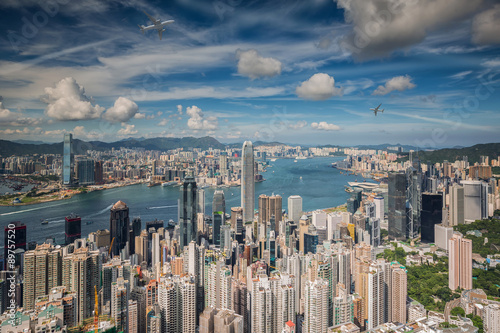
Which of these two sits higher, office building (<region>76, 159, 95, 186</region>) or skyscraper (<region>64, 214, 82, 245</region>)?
office building (<region>76, 159, 95, 186</region>)

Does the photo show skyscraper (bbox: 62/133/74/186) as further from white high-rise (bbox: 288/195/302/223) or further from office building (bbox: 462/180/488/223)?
office building (bbox: 462/180/488/223)

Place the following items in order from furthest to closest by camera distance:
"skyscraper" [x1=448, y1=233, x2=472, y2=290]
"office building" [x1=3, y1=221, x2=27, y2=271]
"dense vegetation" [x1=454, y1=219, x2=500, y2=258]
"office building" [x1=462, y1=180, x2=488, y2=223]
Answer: "office building" [x1=462, y1=180, x2=488, y2=223], "dense vegetation" [x1=454, y1=219, x2=500, y2=258], "skyscraper" [x1=448, y1=233, x2=472, y2=290], "office building" [x1=3, y1=221, x2=27, y2=271]

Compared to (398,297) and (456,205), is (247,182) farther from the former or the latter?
(398,297)

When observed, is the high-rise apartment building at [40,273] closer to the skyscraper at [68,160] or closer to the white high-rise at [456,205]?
the skyscraper at [68,160]

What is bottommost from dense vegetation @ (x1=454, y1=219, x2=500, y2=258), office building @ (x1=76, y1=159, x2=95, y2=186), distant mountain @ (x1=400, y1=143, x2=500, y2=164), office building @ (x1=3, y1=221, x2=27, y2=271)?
dense vegetation @ (x1=454, y1=219, x2=500, y2=258)

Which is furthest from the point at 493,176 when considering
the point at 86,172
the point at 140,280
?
the point at 86,172

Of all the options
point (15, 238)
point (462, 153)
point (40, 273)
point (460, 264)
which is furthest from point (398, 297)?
point (462, 153)

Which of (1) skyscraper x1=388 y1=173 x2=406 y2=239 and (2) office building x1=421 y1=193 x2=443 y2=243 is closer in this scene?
(2) office building x1=421 y1=193 x2=443 y2=243

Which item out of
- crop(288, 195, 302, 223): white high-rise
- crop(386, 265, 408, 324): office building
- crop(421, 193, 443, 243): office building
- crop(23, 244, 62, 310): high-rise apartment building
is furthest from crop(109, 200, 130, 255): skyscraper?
crop(421, 193, 443, 243): office building
